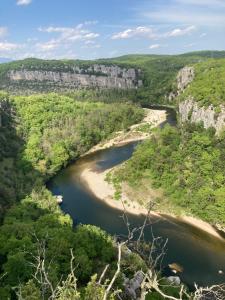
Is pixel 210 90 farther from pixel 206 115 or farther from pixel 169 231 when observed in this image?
pixel 169 231

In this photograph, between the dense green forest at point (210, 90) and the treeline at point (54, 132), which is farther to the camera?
the treeline at point (54, 132)

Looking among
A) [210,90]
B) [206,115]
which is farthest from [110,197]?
[210,90]

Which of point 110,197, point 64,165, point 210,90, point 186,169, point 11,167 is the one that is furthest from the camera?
point 64,165

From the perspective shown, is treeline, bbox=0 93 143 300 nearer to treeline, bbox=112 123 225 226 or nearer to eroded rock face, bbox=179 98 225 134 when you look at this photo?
treeline, bbox=112 123 225 226

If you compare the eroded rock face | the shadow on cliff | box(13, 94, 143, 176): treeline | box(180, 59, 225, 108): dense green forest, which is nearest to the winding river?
box(13, 94, 143, 176): treeline

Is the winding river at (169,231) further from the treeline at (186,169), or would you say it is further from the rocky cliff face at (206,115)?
the rocky cliff face at (206,115)

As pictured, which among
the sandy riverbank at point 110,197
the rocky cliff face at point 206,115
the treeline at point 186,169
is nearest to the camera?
the sandy riverbank at point 110,197

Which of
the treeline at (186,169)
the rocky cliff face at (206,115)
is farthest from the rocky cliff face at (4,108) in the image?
the rocky cliff face at (206,115)

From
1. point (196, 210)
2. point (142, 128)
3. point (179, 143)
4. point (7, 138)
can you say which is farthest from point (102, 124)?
point (196, 210)

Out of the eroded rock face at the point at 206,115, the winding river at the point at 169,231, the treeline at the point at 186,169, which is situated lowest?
the winding river at the point at 169,231
